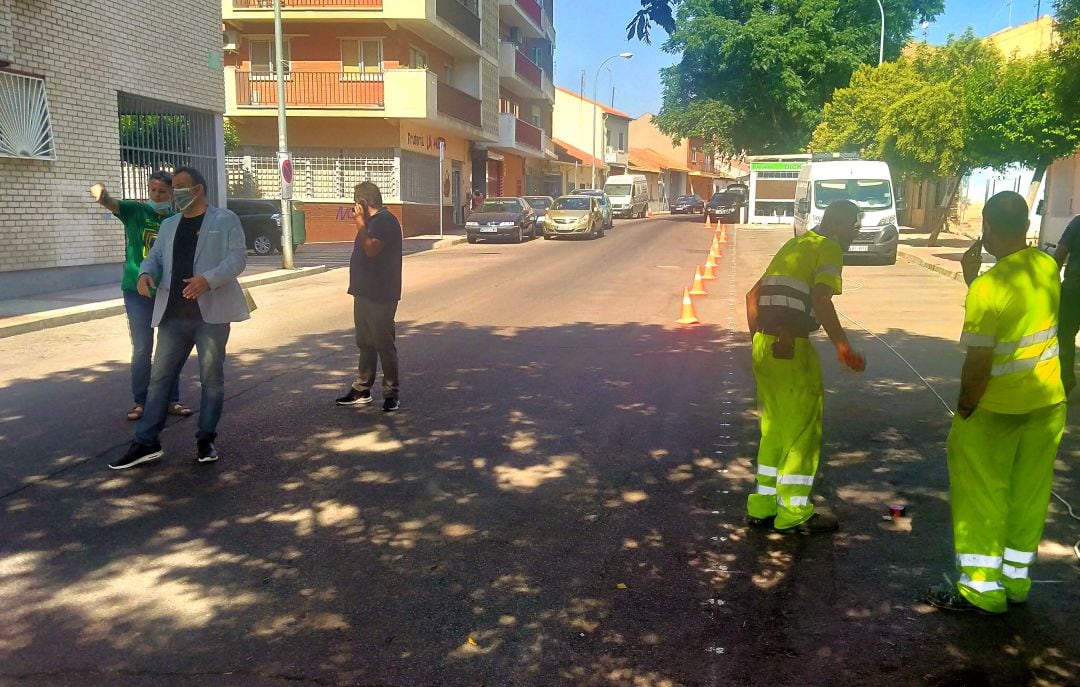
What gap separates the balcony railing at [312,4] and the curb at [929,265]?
55.9 ft

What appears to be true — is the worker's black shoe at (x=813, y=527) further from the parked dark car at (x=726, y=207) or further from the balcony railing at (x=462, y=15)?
the parked dark car at (x=726, y=207)

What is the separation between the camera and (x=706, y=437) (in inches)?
265

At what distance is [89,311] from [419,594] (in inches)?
422

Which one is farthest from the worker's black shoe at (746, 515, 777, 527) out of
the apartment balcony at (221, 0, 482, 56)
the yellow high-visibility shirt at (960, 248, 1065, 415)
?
the apartment balcony at (221, 0, 482, 56)

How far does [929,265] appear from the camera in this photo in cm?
2120

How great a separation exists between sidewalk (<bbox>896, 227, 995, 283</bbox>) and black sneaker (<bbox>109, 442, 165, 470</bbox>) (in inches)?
569

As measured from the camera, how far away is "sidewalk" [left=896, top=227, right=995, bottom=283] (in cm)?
2000

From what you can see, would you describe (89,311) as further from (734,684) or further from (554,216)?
(554,216)

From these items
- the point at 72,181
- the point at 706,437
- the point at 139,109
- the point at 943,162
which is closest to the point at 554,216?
the point at 943,162

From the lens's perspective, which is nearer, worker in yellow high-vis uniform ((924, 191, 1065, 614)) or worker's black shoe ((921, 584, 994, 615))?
worker in yellow high-vis uniform ((924, 191, 1065, 614))

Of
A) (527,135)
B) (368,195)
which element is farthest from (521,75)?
(368,195)

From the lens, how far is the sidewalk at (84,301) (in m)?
12.0

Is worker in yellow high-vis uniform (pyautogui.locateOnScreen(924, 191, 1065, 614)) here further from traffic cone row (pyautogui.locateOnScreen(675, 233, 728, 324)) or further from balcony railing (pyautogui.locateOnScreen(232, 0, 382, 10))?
balcony railing (pyautogui.locateOnScreen(232, 0, 382, 10))

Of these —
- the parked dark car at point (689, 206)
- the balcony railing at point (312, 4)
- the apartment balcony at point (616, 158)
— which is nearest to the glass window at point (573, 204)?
the balcony railing at point (312, 4)
